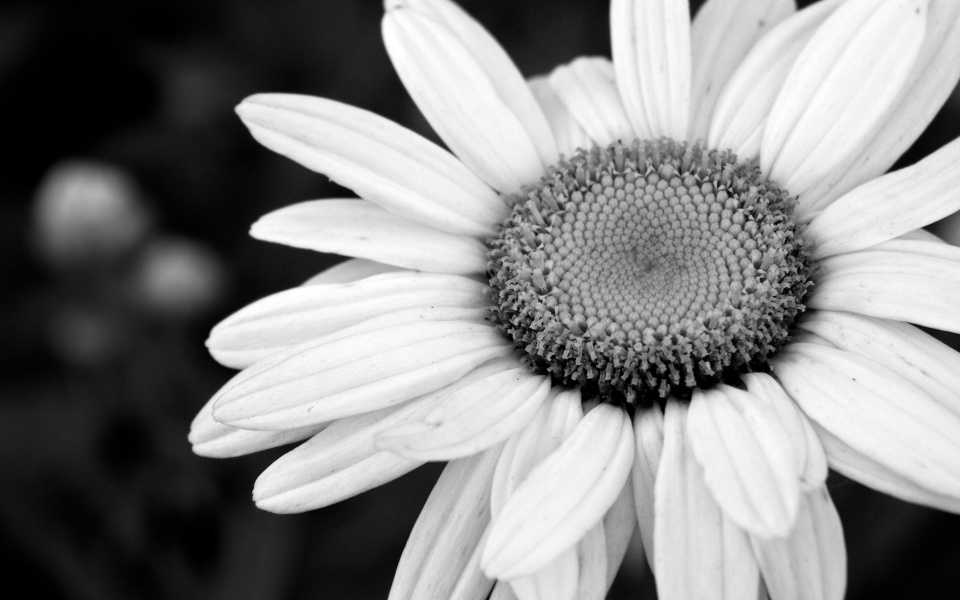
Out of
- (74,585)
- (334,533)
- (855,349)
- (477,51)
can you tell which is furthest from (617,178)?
(74,585)

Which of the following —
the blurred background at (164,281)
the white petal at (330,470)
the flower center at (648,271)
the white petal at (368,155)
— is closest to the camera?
the white petal at (330,470)

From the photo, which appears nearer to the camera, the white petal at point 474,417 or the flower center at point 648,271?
the white petal at point 474,417

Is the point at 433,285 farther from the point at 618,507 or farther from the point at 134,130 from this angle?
the point at 134,130

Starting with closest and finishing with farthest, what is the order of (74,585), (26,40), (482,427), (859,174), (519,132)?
(482,427)
(859,174)
(519,132)
(74,585)
(26,40)

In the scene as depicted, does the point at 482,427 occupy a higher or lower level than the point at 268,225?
lower

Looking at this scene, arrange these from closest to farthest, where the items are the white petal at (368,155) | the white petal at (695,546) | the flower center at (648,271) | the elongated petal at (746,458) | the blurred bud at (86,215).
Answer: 1. the elongated petal at (746,458)
2. the white petal at (695,546)
3. the flower center at (648,271)
4. the white petal at (368,155)
5. the blurred bud at (86,215)

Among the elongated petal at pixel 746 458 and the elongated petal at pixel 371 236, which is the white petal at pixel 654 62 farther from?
the elongated petal at pixel 746 458

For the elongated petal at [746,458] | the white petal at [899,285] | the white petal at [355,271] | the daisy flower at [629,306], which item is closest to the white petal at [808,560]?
the daisy flower at [629,306]
